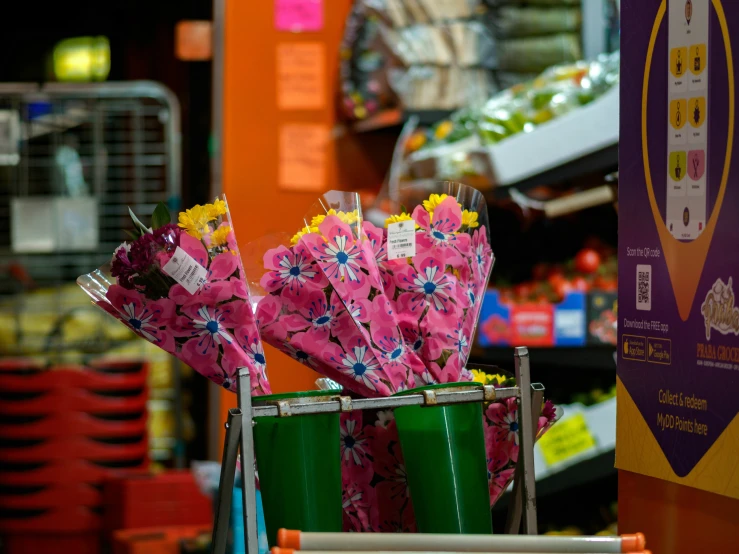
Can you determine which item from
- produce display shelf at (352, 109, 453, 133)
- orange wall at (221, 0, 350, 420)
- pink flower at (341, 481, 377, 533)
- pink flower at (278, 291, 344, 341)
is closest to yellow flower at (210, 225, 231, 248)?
pink flower at (278, 291, 344, 341)

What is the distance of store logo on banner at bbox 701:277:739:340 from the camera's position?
1.03 metres

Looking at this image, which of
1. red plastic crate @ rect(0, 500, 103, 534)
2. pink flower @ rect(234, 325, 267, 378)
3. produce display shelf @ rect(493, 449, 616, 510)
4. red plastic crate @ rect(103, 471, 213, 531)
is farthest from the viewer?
red plastic crate @ rect(0, 500, 103, 534)

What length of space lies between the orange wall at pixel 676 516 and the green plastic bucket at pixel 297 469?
36cm

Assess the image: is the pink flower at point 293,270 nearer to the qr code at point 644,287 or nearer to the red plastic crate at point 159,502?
the qr code at point 644,287

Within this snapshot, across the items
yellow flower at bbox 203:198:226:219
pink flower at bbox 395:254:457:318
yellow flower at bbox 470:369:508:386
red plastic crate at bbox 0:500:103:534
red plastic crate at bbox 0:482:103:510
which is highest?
yellow flower at bbox 203:198:226:219

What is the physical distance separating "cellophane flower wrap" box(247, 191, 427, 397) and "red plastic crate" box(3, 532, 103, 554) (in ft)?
9.43

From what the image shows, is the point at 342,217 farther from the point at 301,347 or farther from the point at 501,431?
the point at 501,431

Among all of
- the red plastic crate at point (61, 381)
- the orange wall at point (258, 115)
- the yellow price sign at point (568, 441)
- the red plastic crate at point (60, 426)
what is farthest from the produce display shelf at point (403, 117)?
the red plastic crate at point (60, 426)

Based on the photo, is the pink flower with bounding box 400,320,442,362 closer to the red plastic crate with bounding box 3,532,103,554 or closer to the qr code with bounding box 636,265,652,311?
the qr code with bounding box 636,265,652,311

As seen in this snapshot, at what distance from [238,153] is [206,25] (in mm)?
551

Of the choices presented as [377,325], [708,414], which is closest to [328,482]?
[377,325]

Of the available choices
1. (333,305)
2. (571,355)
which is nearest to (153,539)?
(571,355)

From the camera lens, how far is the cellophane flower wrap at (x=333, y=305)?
1.12 meters

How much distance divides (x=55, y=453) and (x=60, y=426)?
0.32 ft
